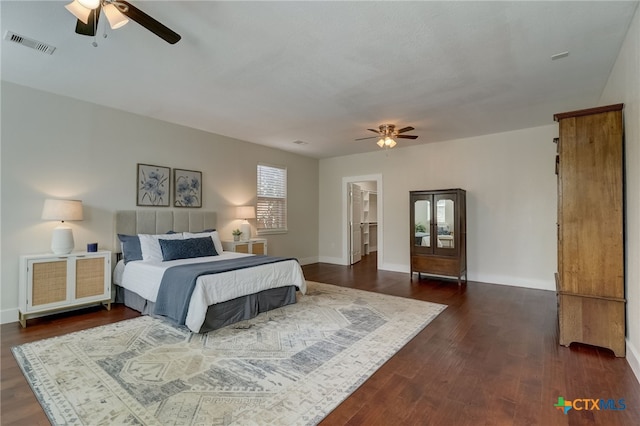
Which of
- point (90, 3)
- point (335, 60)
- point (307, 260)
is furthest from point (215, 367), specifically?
point (307, 260)

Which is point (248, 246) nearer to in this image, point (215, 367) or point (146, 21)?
point (215, 367)

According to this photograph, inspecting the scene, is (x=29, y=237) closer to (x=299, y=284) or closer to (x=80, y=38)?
(x=80, y=38)

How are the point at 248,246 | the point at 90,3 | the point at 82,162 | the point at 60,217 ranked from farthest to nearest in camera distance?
the point at 248,246 → the point at 82,162 → the point at 60,217 → the point at 90,3

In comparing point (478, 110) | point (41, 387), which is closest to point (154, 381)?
A: point (41, 387)

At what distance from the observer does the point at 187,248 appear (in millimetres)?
4344

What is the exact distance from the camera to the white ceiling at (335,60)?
2.31 m

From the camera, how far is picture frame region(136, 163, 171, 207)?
185 inches

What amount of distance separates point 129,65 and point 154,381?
298 cm

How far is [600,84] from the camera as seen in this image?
3.53m

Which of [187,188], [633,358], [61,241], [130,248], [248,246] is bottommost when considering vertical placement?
[633,358]

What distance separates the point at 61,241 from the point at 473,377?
14.9ft

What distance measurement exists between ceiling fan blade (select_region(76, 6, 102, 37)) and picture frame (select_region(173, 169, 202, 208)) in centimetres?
317

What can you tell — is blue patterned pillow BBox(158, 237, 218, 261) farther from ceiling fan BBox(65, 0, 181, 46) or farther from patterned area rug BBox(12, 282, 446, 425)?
ceiling fan BBox(65, 0, 181, 46)

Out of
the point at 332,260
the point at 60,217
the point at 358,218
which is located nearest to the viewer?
the point at 60,217
